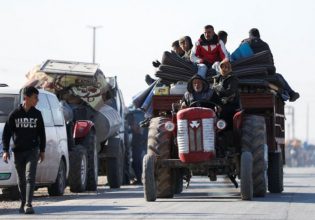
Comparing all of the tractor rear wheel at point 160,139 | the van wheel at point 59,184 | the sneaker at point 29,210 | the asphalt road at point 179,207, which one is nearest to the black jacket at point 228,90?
the tractor rear wheel at point 160,139

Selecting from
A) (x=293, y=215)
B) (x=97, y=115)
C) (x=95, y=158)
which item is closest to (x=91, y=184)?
(x=95, y=158)

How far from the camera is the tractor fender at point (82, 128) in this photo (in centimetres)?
2762

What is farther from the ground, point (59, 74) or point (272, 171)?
point (59, 74)

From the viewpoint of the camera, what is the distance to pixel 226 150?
69.4ft

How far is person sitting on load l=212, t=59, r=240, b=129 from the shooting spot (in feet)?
69.1

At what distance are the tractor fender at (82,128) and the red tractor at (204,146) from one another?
17.8ft

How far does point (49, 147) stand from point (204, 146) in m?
3.87

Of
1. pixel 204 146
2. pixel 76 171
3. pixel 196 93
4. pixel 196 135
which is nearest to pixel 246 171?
pixel 204 146

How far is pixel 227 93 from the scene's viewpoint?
69.2 ft

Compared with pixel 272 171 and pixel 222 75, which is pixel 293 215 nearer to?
pixel 222 75

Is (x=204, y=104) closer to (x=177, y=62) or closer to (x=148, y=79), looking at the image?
(x=177, y=62)

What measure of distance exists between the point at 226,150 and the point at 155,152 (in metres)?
1.20

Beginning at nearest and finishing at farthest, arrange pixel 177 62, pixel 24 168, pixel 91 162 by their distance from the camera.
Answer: pixel 24 168 → pixel 177 62 → pixel 91 162

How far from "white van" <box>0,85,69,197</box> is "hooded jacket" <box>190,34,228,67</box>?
307 cm
